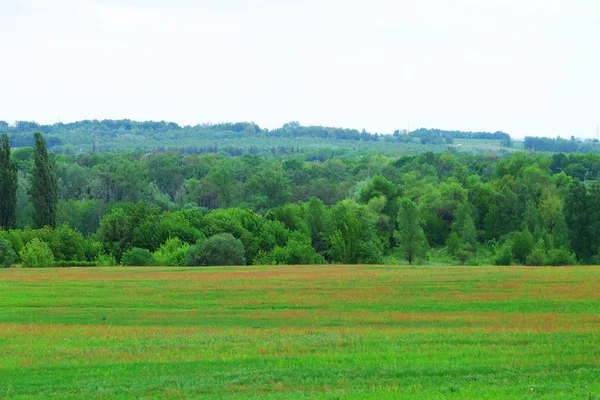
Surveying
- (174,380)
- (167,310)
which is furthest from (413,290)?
(174,380)

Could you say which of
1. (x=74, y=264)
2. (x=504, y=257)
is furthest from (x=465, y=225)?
(x=74, y=264)

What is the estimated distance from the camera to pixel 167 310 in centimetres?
4122

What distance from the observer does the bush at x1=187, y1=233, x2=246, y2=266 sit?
7638 centimetres

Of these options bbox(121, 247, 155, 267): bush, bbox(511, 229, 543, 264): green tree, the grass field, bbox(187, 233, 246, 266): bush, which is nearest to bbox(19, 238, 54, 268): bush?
bbox(121, 247, 155, 267): bush

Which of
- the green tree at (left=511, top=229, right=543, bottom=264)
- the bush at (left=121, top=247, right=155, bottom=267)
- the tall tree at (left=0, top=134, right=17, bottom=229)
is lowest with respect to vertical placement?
the bush at (left=121, top=247, right=155, bottom=267)

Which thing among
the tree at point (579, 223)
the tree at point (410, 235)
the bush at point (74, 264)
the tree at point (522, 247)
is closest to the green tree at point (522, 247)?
the tree at point (522, 247)

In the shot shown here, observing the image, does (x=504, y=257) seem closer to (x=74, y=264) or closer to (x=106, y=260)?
(x=106, y=260)

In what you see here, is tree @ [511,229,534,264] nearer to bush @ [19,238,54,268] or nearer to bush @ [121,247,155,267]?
bush @ [121,247,155,267]

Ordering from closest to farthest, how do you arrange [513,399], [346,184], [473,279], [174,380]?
[513,399] → [174,380] → [473,279] → [346,184]

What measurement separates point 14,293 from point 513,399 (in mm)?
34560

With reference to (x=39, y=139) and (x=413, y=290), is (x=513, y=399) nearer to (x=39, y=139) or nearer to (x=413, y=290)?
(x=413, y=290)

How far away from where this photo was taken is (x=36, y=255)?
7331 centimetres

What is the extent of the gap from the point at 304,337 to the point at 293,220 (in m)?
74.4

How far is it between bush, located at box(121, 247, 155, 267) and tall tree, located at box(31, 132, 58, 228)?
13.1 meters
